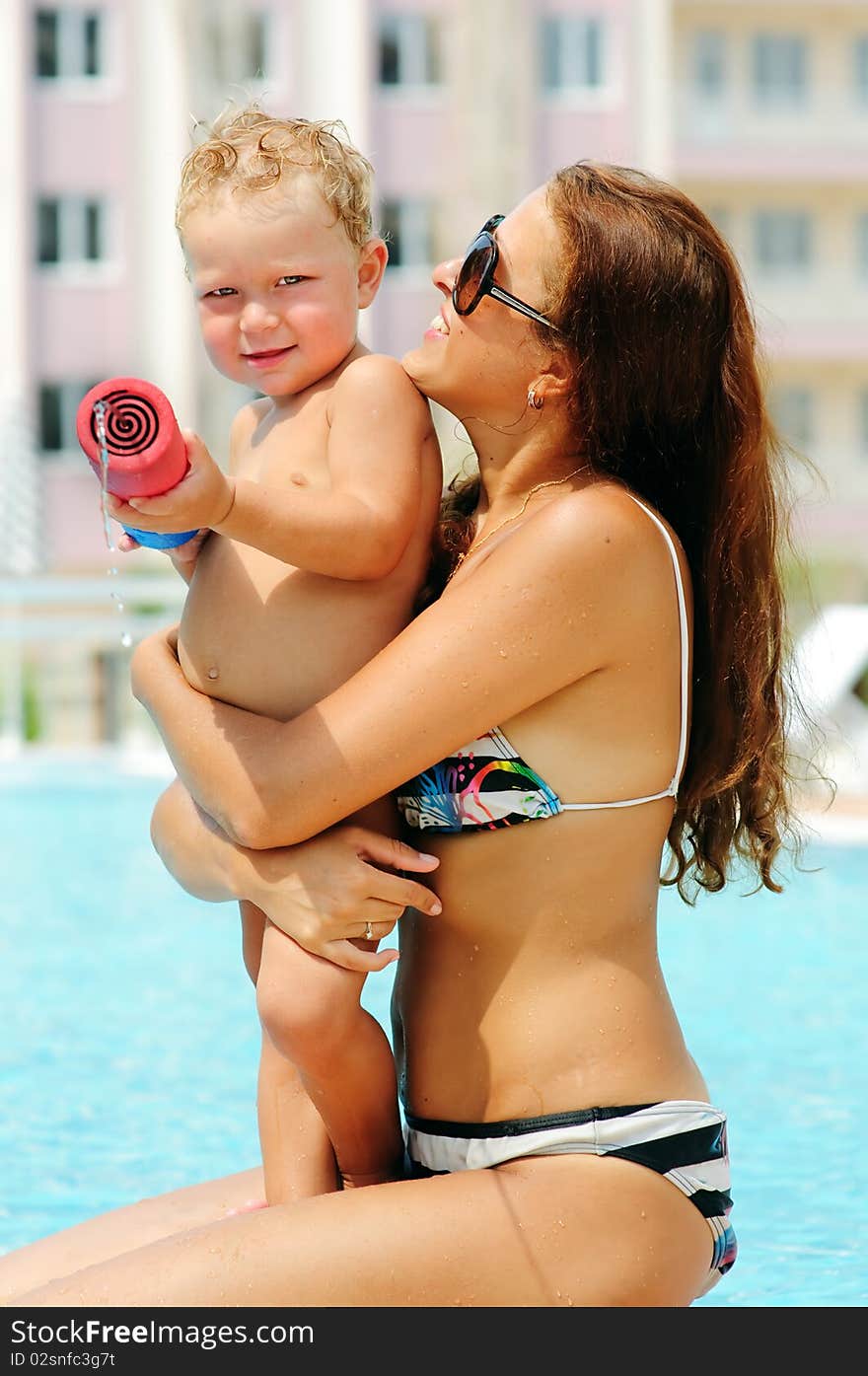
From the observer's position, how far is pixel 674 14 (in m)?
32.8

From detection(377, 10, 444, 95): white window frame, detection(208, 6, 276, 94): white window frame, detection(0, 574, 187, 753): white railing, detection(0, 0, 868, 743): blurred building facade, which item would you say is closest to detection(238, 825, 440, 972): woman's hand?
detection(0, 574, 187, 753): white railing

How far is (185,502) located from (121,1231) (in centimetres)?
132

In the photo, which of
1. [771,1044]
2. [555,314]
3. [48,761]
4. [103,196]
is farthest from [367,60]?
[555,314]

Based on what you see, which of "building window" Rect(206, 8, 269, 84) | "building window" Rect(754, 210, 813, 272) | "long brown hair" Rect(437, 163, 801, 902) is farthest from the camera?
"building window" Rect(754, 210, 813, 272)

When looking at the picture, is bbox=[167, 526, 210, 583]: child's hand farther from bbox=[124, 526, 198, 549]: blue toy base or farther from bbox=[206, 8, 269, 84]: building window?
bbox=[206, 8, 269, 84]: building window

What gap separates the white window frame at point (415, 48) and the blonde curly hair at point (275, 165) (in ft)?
→ 89.8

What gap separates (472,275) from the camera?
2596 millimetres

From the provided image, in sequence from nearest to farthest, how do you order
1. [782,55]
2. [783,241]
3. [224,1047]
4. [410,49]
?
[224,1047] < [410,49] < [782,55] < [783,241]

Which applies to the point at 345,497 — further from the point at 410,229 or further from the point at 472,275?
the point at 410,229

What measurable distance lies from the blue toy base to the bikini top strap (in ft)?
2.09

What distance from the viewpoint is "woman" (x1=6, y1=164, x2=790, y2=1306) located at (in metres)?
2.38

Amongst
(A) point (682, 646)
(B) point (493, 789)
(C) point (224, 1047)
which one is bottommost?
(C) point (224, 1047)

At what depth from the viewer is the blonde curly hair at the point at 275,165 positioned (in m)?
2.71

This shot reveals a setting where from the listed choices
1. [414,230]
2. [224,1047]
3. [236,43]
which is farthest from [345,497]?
[414,230]
